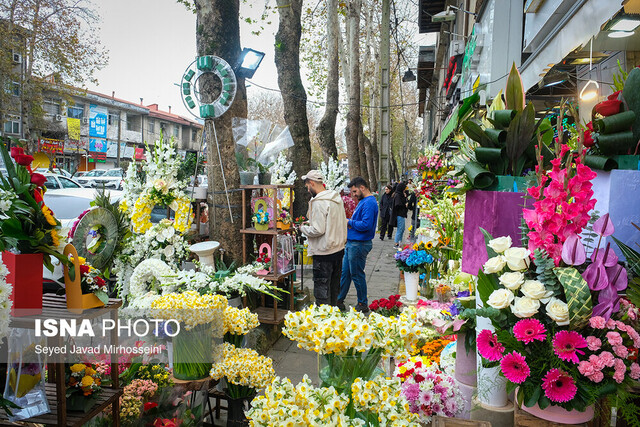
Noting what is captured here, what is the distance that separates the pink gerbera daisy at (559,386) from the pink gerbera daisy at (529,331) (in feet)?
0.42

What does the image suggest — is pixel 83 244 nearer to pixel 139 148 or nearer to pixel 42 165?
pixel 42 165

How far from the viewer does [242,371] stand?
3.01m

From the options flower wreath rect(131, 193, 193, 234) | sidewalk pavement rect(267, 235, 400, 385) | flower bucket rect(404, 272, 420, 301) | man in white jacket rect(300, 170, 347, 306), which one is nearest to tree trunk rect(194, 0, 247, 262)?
flower wreath rect(131, 193, 193, 234)

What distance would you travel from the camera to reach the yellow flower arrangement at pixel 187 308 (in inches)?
115

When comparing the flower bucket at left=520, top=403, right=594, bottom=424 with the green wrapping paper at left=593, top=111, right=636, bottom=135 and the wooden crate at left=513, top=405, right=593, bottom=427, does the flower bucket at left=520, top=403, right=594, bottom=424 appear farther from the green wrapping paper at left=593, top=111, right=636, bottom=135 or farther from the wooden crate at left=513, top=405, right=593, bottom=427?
the green wrapping paper at left=593, top=111, right=636, bottom=135

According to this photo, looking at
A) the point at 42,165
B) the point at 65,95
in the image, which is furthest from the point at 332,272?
the point at 65,95

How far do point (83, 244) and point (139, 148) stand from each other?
136 ft

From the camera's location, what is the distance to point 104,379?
98.3 inches

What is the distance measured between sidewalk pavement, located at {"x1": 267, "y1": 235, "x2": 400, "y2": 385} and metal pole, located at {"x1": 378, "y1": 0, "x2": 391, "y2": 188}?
243cm

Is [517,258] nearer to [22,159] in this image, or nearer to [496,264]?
[496,264]

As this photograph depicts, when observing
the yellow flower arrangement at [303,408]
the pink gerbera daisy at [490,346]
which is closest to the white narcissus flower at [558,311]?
the pink gerbera daisy at [490,346]

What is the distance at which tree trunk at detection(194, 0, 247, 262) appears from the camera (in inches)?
200

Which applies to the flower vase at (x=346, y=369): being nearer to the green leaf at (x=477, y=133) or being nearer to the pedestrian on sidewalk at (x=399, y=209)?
the green leaf at (x=477, y=133)

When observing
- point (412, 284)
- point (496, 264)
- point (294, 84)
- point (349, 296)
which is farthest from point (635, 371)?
point (294, 84)
